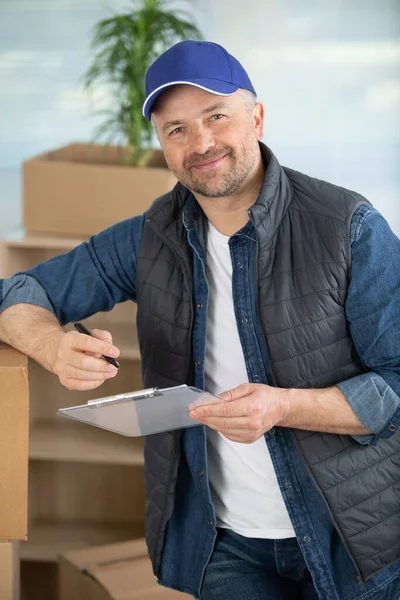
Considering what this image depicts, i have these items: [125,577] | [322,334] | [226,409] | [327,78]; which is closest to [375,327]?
[322,334]

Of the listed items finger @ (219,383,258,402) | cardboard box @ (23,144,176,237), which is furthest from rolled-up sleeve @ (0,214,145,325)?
cardboard box @ (23,144,176,237)

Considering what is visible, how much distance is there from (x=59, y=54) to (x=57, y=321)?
3011 millimetres

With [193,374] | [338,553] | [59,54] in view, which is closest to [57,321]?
[193,374]

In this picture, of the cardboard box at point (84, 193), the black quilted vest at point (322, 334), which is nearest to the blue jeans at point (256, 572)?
the black quilted vest at point (322, 334)

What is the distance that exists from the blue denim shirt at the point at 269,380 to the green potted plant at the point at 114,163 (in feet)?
2.71

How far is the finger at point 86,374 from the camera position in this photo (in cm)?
158

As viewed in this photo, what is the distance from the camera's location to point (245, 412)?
4.86 feet

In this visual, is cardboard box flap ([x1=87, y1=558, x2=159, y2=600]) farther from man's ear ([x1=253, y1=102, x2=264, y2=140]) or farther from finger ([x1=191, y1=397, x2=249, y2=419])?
man's ear ([x1=253, y1=102, x2=264, y2=140])

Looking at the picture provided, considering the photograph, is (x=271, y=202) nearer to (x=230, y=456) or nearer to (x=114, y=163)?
(x=230, y=456)

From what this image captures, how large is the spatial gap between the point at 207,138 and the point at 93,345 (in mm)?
444

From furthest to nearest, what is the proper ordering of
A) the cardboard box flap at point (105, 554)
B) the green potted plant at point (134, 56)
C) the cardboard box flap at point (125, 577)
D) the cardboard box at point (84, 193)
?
the green potted plant at point (134, 56) < the cardboard box at point (84, 193) < the cardboard box flap at point (105, 554) < the cardboard box flap at point (125, 577)

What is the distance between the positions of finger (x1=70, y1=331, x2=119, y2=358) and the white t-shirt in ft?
0.84

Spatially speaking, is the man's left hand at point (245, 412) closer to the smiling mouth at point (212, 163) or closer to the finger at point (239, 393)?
the finger at point (239, 393)

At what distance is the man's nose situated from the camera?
65.7 inches
